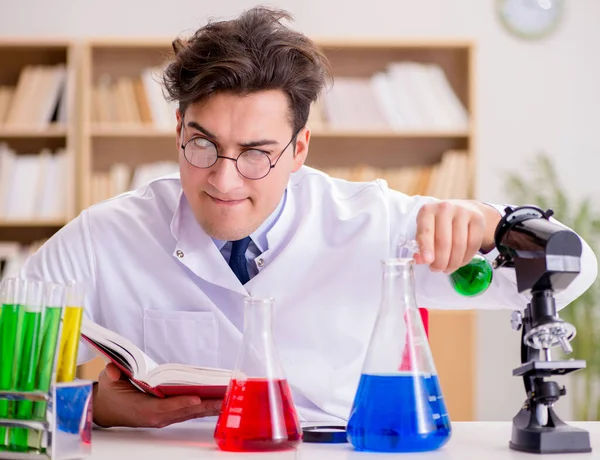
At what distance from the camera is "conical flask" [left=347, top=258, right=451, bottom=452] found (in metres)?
0.95

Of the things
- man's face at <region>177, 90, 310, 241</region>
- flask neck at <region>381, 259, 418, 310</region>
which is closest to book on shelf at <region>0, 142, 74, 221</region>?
man's face at <region>177, 90, 310, 241</region>

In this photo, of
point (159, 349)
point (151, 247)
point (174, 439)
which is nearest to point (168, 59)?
point (151, 247)

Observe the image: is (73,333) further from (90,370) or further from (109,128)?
(109,128)

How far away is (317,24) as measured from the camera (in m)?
3.96

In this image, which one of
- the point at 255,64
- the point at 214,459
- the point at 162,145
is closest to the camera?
the point at 214,459

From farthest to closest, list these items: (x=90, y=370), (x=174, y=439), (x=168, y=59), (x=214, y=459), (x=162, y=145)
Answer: (x=162, y=145), (x=90, y=370), (x=168, y=59), (x=174, y=439), (x=214, y=459)

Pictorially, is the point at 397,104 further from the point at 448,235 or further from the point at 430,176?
the point at 448,235

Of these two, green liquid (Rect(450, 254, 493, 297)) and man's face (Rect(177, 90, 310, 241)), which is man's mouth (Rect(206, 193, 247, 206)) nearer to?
man's face (Rect(177, 90, 310, 241))

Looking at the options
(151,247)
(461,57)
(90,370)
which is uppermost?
(461,57)

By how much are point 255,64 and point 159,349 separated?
563mm

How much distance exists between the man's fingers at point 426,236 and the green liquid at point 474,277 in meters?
0.06

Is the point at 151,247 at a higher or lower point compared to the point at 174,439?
higher

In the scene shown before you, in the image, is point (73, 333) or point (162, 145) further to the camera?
point (162, 145)

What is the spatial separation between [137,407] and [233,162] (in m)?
0.47
